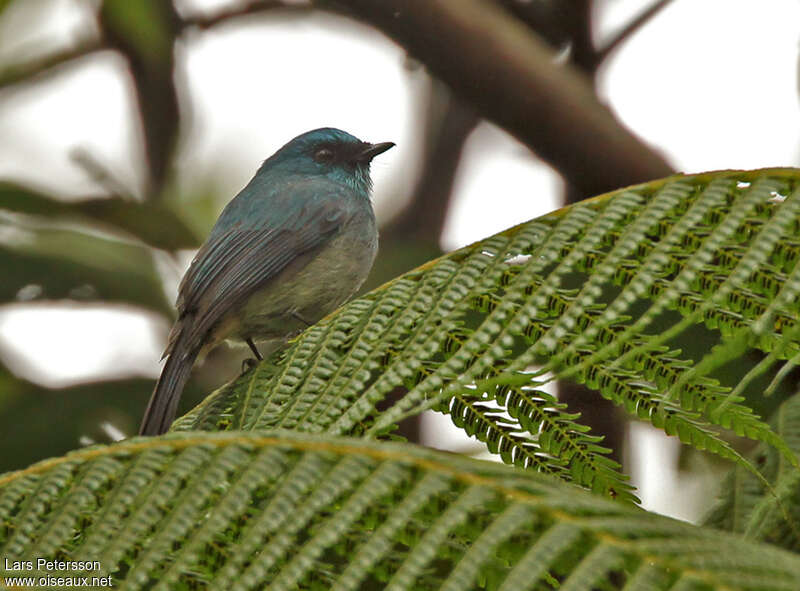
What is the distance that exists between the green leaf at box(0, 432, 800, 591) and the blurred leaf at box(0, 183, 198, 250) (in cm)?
233

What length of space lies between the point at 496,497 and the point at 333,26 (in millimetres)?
3933

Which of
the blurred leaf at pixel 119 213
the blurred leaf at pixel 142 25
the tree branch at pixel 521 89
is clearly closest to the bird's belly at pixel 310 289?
the blurred leaf at pixel 119 213

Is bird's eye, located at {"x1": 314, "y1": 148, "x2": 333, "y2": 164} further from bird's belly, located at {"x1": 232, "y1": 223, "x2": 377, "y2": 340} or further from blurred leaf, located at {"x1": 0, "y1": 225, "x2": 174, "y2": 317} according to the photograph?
blurred leaf, located at {"x1": 0, "y1": 225, "x2": 174, "y2": 317}

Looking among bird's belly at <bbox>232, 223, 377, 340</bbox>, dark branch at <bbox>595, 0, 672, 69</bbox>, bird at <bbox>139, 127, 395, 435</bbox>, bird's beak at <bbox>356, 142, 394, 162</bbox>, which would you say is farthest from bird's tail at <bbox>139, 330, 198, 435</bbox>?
dark branch at <bbox>595, 0, 672, 69</bbox>

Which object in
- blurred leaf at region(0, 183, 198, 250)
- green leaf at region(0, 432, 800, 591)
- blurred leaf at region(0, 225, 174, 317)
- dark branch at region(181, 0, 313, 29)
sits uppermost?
dark branch at region(181, 0, 313, 29)

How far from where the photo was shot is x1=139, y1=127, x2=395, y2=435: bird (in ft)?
10.8

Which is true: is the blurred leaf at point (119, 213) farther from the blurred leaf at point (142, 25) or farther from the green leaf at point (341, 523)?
the green leaf at point (341, 523)

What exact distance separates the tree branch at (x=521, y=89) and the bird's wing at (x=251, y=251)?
845 mm

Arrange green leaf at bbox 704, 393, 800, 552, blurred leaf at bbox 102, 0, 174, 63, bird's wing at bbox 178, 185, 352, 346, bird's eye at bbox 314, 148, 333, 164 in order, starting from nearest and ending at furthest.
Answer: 1. green leaf at bbox 704, 393, 800, 552
2. bird's wing at bbox 178, 185, 352, 346
3. blurred leaf at bbox 102, 0, 174, 63
4. bird's eye at bbox 314, 148, 333, 164

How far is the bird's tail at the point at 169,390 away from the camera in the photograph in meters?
2.73

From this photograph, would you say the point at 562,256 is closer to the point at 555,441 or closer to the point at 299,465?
the point at 555,441

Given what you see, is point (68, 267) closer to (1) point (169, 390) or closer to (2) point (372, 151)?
(1) point (169, 390)

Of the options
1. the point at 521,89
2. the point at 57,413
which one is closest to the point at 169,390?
the point at 57,413

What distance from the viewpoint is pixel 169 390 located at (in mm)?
2844
